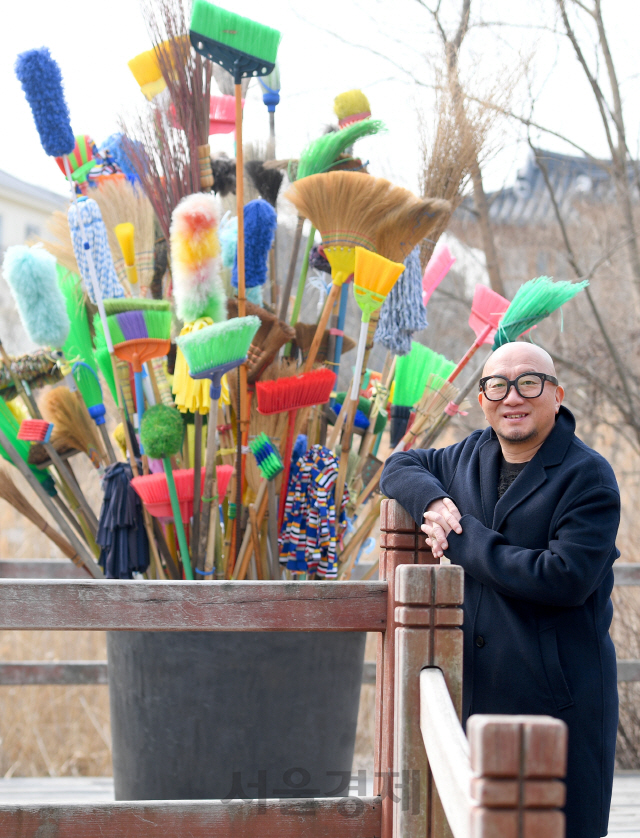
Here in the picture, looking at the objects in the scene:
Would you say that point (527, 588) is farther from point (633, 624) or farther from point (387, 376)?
point (633, 624)

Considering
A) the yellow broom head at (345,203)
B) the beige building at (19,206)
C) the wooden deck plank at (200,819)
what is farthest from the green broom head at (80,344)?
the beige building at (19,206)

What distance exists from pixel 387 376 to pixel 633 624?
6.40ft

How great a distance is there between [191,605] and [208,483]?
0.65 m

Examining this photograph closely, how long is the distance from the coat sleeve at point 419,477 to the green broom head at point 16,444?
3.36 feet

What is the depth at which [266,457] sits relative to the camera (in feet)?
5.78

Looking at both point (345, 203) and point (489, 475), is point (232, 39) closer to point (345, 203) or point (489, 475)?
point (345, 203)

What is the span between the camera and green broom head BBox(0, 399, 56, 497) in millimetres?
1931

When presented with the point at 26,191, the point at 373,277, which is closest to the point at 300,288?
the point at 373,277

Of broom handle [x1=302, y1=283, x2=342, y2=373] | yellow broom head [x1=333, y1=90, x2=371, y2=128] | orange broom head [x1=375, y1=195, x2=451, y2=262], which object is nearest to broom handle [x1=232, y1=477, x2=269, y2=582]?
broom handle [x1=302, y1=283, x2=342, y2=373]

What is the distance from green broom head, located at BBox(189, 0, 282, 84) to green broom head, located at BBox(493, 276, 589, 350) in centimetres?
77

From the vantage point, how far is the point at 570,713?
111cm

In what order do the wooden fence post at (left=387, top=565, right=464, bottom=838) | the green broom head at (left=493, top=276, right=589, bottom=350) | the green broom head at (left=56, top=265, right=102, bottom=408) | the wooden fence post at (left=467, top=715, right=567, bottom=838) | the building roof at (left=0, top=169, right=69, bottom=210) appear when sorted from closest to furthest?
the wooden fence post at (left=467, top=715, right=567, bottom=838)
the wooden fence post at (left=387, top=565, right=464, bottom=838)
the green broom head at (left=493, top=276, right=589, bottom=350)
the green broom head at (left=56, top=265, right=102, bottom=408)
the building roof at (left=0, top=169, right=69, bottom=210)

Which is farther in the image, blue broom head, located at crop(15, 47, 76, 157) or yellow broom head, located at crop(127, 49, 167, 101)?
yellow broom head, located at crop(127, 49, 167, 101)

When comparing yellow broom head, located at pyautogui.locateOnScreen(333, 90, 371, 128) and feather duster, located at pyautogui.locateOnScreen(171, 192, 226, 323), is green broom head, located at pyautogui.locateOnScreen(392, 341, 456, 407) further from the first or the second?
yellow broom head, located at pyautogui.locateOnScreen(333, 90, 371, 128)
